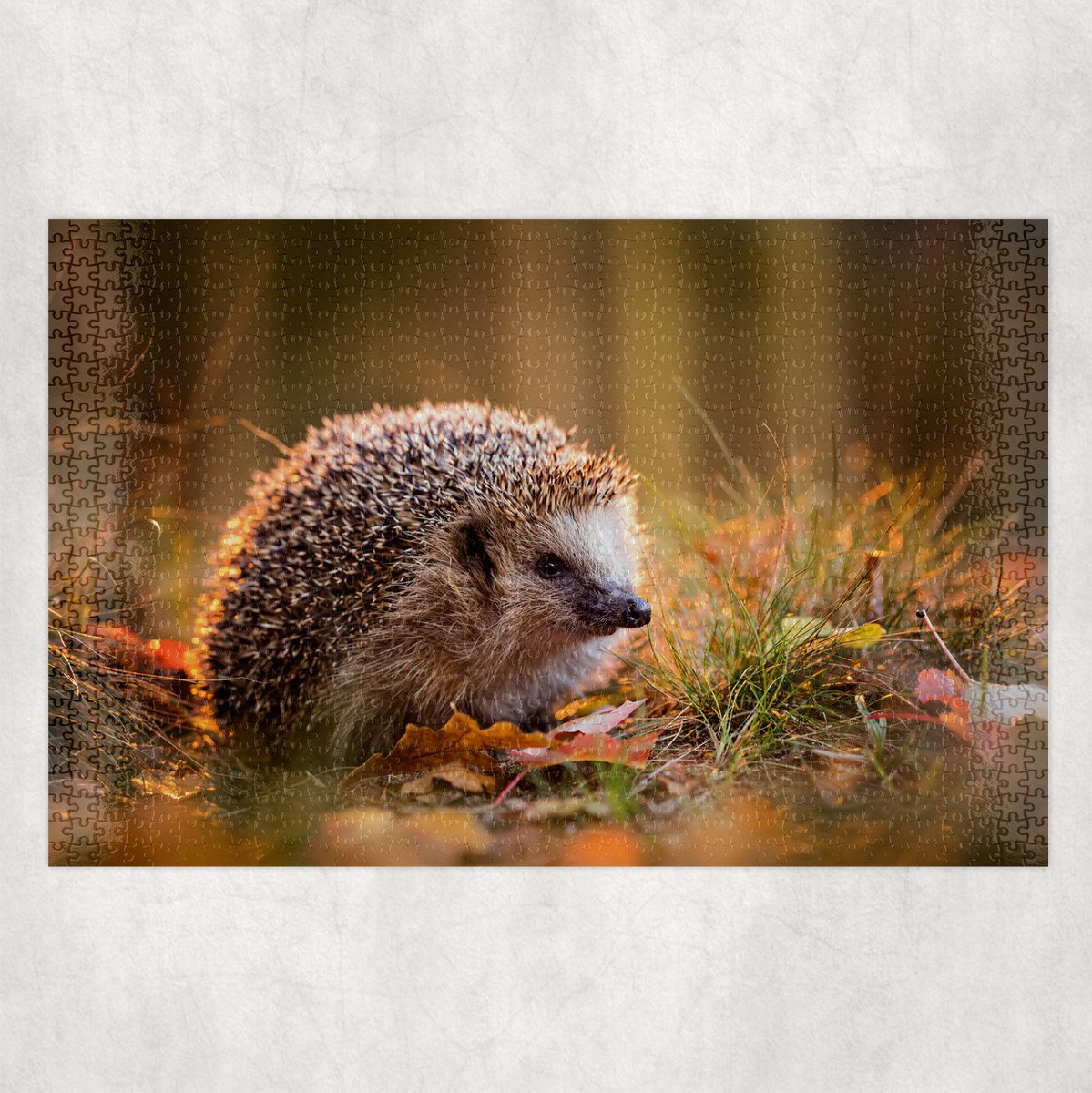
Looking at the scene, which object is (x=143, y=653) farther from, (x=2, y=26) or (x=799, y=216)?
(x=799, y=216)

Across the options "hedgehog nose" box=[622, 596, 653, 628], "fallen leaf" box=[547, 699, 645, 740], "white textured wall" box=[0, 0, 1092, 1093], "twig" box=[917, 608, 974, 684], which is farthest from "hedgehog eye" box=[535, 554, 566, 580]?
"twig" box=[917, 608, 974, 684]

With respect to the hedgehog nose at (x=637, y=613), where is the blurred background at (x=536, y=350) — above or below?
above

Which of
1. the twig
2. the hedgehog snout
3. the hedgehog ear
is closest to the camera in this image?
the twig

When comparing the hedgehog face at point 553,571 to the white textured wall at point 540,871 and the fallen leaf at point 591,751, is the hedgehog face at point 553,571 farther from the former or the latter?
the white textured wall at point 540,871

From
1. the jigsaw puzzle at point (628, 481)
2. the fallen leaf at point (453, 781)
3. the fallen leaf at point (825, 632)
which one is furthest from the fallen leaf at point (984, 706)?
the fallen leaf at point (453, 781)

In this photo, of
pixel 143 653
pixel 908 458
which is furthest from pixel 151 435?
pixel 908 458

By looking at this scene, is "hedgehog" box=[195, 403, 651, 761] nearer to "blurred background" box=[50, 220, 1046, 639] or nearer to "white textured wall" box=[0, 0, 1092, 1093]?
"blurred background" box=[50, 220, 1046, 639]

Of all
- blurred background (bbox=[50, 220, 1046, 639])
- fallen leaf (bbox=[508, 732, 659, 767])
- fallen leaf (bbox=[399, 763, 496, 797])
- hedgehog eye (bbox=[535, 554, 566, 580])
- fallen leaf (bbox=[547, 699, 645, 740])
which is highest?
blurred background (bbox=[50, 220, 1046, 639])

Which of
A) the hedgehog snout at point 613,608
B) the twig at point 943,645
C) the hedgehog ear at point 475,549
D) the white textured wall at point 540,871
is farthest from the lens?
the hedgehog ear at point 475,549

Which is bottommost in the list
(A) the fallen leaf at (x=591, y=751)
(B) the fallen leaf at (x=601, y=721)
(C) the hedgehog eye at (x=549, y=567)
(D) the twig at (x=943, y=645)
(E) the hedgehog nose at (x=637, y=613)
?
(A) the fallen leaf at (x=591, y=751)
